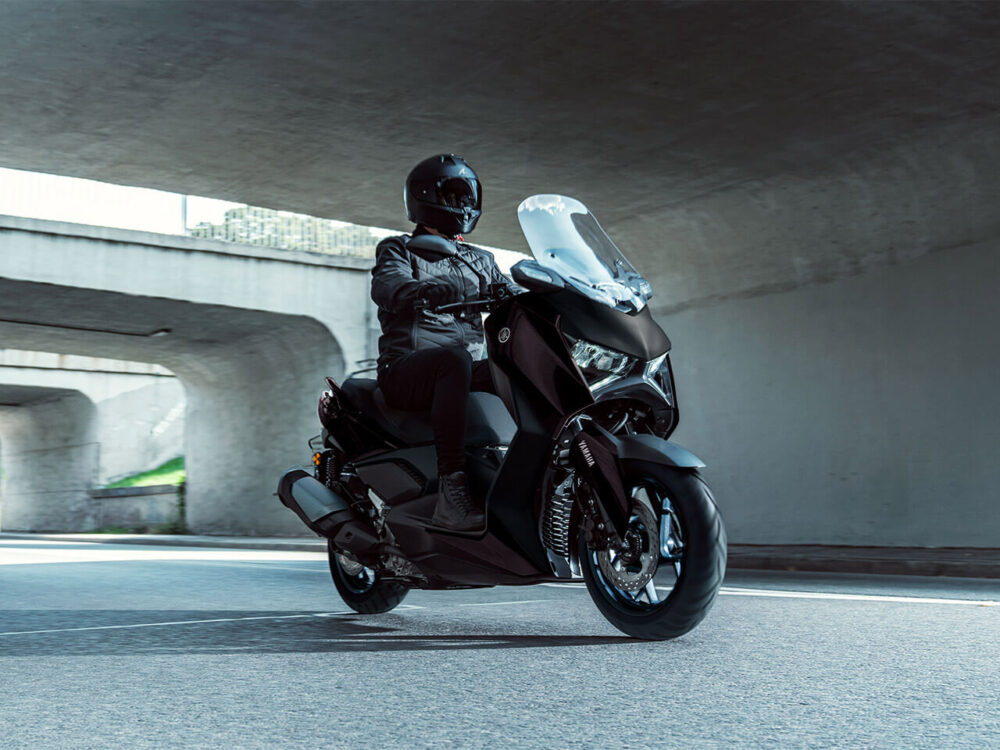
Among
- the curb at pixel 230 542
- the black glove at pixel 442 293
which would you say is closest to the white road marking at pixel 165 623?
the black glove at pixel 442 293

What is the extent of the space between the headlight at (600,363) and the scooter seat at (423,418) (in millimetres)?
486

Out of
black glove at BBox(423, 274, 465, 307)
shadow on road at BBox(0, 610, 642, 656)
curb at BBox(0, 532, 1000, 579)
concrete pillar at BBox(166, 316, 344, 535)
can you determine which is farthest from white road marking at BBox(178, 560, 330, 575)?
concrete pillar at BBox(166, 316, 344, 535)

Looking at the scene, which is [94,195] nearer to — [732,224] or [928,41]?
[732,224]

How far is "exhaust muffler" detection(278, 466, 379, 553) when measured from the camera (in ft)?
18.0

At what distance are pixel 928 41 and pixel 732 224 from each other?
479 centimetres

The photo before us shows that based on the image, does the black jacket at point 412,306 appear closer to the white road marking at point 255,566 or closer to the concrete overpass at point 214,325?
the white road marking at point 255,566

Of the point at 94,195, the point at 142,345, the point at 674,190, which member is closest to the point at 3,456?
the point at 142,345

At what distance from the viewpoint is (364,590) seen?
6004 mm

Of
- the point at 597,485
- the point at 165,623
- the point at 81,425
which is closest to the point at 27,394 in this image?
the point at 81,425

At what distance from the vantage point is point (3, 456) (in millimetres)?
40000

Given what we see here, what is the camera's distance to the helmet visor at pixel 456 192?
534cm

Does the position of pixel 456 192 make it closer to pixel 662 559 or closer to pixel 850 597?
pixel 662 559

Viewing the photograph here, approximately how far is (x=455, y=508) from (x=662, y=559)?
911mm

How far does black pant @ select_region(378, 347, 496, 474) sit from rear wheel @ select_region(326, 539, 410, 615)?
42.0 inches
